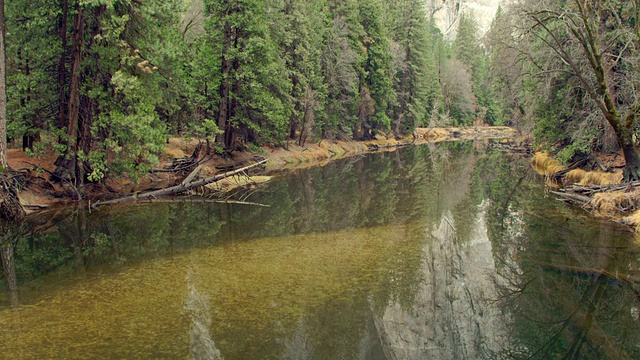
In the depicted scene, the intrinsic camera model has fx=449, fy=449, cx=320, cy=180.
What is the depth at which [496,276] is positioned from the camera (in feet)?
31.3

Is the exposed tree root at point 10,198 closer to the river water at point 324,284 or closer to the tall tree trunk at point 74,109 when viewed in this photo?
the river water at point 324,284

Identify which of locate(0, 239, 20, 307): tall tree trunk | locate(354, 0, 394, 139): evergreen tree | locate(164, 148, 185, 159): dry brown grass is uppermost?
locate(354, 0, 394, 139): evergreen tree

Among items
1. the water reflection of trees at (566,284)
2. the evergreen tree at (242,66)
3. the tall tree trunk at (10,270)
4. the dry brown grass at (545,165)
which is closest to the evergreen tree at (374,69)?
the evergreen tree at (242,66)

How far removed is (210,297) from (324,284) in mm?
2212

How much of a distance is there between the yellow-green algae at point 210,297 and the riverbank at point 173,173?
903 centimetres

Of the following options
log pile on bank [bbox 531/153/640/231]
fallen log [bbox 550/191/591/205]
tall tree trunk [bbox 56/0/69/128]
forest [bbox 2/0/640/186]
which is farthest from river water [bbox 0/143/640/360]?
tall tree trunk [bbox 56/0/69/128]

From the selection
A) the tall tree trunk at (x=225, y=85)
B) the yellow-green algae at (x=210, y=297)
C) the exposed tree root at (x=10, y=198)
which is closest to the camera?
the yellow-green algae at (x=210, y=297)

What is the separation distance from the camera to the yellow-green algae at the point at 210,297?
6.50 metres

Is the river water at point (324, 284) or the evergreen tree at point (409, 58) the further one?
the evergreen tree at point (409, 58)

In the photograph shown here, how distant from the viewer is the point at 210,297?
8.34 metres

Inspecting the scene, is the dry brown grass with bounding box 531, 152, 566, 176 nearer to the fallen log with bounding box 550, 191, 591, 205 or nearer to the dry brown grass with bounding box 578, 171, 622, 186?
the dry brown grass with bounding box 578, 171, 622, 186

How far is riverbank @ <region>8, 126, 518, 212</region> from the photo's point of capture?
17.2 metres

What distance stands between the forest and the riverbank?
69cm

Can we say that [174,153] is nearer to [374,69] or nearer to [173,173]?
[173,173]
